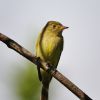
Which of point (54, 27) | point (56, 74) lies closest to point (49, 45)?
point (54, 27)

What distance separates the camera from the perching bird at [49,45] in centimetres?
467

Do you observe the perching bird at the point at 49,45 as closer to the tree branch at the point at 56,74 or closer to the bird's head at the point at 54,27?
the bird's head at the point at 54,27

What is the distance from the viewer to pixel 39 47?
4.70m

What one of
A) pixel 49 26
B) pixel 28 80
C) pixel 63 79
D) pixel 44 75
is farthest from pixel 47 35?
pixel 63 79

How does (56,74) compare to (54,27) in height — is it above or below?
above

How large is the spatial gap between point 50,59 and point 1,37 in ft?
7.62

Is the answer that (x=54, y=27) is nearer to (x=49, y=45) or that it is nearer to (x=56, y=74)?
(x=49, y=45)

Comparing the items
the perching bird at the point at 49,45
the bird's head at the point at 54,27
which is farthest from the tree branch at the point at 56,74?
the bird's head at the point at 54,27

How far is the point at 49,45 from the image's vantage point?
15.7 feet

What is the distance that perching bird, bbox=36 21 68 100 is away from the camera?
184 inches

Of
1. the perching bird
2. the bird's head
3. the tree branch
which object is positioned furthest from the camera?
the bird's head

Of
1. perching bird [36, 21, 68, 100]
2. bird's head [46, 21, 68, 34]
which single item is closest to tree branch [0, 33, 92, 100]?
perching bird [36, 21, 68, 100]

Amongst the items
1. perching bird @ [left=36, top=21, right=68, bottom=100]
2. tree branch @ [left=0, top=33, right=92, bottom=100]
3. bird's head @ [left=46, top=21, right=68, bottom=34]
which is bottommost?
perching bird @ [left=36, top=21, right=68, bottom=100]

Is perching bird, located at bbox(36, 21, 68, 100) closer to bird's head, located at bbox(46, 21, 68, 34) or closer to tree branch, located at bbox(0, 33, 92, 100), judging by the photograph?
bird's head, located at bbox(46, 21, 68, 34)
